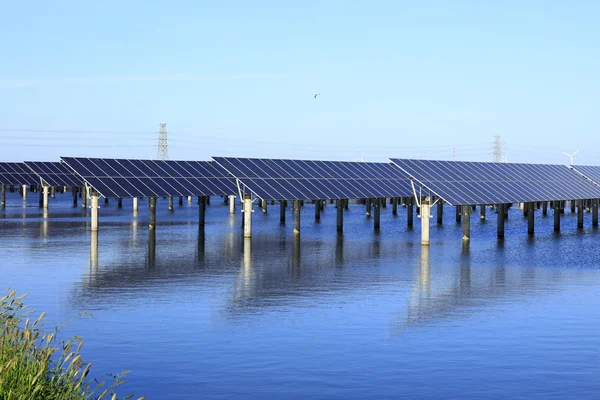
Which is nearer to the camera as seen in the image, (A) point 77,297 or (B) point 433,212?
(A) point 77,297

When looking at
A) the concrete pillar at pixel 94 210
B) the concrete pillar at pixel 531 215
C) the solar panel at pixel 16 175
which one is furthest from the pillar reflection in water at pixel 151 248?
the solar panel at pixel 16 175

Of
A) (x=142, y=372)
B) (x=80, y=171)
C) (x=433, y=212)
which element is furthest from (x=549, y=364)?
(x=433, y=212)

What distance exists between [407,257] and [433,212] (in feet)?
201

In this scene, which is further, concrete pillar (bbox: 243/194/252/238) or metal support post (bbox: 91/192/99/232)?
metal support post (bbox: 91/192/99/232)

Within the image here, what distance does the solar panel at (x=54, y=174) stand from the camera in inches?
4158

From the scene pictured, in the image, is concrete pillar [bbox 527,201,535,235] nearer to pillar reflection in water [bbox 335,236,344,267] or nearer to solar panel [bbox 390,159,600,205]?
solar panel [bbox 390,159,600,205]

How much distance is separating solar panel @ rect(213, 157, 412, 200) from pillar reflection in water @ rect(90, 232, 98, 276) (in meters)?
9.82

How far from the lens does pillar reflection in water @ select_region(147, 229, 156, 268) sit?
44.4 m

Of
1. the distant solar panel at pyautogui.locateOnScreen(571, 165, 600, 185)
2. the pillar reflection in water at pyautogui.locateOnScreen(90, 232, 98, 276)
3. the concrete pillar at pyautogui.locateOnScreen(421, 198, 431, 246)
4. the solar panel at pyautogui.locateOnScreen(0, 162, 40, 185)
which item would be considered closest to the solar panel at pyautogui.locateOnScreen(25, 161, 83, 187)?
the solar panel at pyautogui.locateOnScreen(0, 162, 40, 185)

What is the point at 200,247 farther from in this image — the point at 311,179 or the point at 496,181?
the point at 496,181

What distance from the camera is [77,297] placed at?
32.2m

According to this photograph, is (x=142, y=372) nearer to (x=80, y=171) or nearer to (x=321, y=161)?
(x=80, y=171)

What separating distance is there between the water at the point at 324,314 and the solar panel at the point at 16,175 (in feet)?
171

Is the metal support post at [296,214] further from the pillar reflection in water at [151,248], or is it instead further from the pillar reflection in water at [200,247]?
the pillar reflection in water at [151,248]
